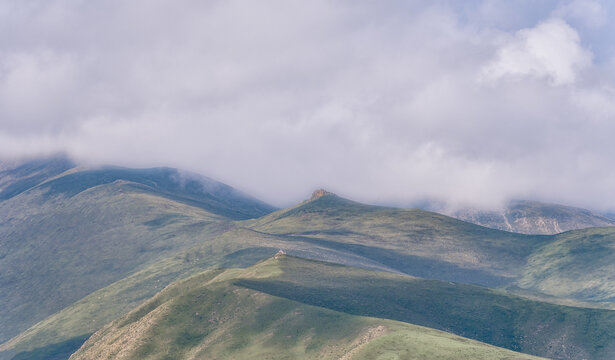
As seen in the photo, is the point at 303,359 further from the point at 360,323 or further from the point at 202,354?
the point at 202,354

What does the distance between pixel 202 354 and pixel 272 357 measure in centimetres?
2492

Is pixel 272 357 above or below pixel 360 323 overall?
below

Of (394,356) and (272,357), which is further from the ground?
(394,356)

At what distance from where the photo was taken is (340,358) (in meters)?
157

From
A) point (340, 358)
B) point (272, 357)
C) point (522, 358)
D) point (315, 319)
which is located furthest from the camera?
point (315, 319)

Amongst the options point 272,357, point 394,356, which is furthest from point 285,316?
point 394,356

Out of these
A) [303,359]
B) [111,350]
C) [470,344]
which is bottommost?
[111,350]

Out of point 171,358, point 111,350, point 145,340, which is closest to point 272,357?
point 171,358

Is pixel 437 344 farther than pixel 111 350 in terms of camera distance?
No

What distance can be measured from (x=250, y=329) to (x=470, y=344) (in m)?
73.1

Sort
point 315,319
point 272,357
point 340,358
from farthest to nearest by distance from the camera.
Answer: point 315,319 → point 272,357 → point 340,358

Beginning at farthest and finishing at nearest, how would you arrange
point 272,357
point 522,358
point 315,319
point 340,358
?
point 315,319
point 272,357
point 340,358
point 522,358

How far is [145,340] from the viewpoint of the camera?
190m

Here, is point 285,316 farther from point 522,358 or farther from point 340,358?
point 522,358
